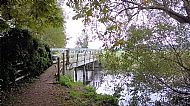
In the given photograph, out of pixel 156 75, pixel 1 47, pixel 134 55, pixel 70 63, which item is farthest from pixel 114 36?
pixel 70 63

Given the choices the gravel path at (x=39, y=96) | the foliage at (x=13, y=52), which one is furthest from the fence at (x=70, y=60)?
the foliage at (x=13, y=52)

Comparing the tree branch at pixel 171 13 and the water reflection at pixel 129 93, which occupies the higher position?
the tree branch at pixel 171 13

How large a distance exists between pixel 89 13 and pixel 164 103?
5.16 meters

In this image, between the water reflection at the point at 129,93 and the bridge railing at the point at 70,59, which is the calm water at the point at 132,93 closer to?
the water reflection at the point at 129,93

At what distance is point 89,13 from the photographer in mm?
8430

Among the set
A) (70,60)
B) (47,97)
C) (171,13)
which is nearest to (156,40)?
(171,13)

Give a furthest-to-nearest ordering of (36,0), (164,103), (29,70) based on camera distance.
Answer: (29,70) → (164,103) → (36,0)

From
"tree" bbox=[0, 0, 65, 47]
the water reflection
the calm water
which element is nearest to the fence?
the water reflection

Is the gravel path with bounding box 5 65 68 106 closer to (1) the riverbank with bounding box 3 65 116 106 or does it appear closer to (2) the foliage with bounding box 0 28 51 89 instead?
(1) the riverbank with bounding box 3 65 116 106

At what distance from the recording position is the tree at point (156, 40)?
10.2 metres

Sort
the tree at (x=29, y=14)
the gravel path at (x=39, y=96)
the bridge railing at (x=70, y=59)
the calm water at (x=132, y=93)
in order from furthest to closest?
the bridge railing at (x=70, y=59) < the calm water at (x=132, y=93) < the gravel path at (x=39, y=96) < the tree at (x=29, y=14)

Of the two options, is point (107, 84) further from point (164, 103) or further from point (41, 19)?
point (41, 19)

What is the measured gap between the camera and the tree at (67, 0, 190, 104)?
10.2m

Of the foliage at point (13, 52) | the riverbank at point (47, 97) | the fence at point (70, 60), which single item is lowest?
the riverbank at point (47, 97)
